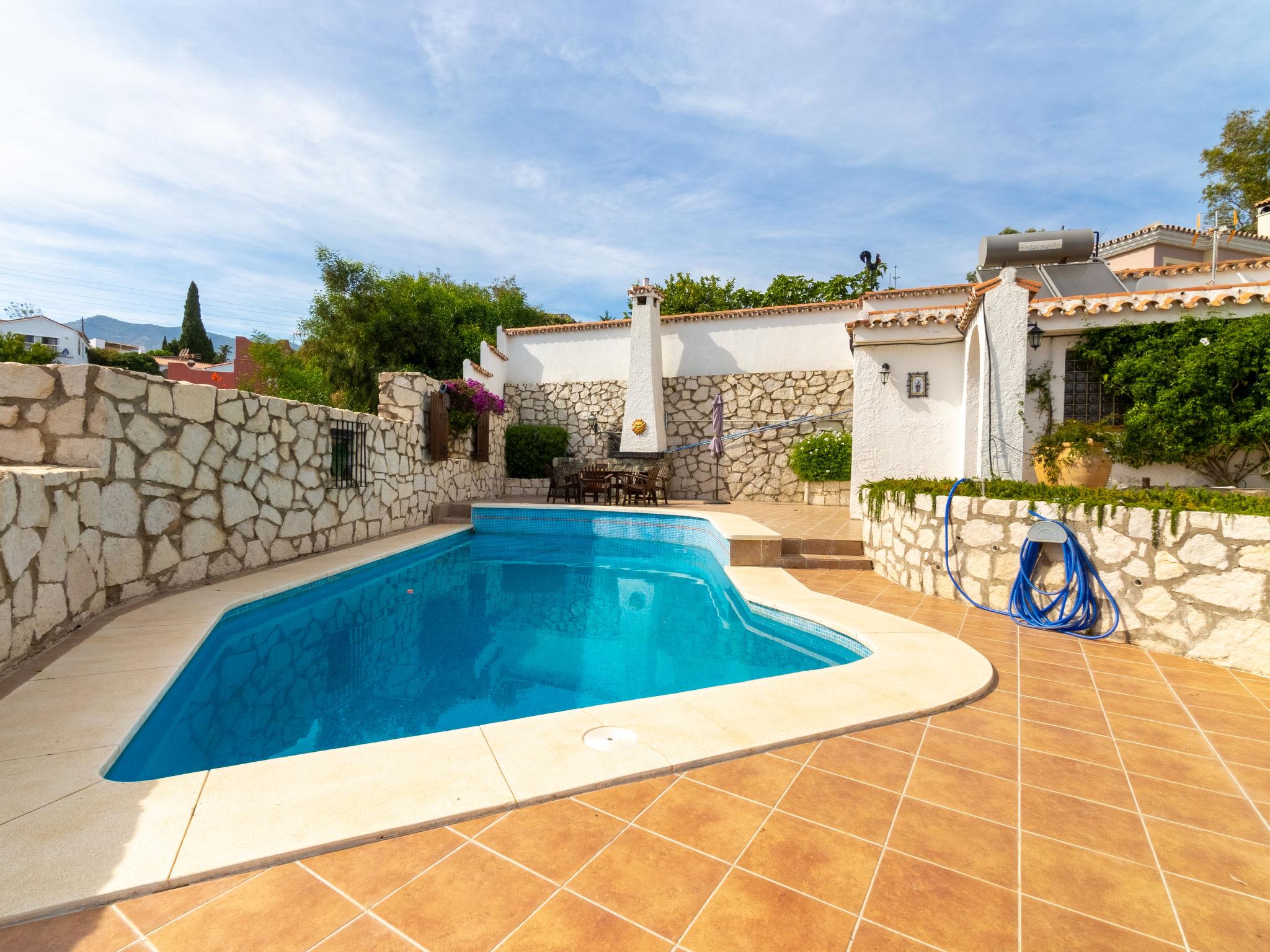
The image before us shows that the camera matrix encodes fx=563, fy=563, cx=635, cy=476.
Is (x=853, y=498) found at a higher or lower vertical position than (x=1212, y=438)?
lower

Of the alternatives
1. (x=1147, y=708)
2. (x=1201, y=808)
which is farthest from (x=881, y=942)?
(x=1147, y=708)

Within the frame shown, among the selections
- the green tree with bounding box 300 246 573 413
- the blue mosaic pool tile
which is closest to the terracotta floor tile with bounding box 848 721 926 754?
the blue mosaic pool tile

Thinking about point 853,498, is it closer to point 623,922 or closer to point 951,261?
point 623,922

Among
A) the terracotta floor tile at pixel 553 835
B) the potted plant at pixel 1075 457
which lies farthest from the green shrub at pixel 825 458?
the terracotta floor tile at pixel 553 835

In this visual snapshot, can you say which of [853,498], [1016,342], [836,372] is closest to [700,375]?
[836,372]

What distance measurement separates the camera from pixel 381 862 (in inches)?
61.2

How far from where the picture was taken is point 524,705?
315 cm

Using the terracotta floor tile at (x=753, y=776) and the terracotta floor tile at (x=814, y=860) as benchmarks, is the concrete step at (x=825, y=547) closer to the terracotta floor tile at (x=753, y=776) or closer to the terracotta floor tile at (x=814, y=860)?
the terracotta floor tile at (x=753, y=776)

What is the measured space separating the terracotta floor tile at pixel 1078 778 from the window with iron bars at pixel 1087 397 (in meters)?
7.16

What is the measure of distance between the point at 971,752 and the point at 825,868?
1058 mm

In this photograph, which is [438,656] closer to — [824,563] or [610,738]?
[610,738]

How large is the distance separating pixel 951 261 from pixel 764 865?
16.6 meters

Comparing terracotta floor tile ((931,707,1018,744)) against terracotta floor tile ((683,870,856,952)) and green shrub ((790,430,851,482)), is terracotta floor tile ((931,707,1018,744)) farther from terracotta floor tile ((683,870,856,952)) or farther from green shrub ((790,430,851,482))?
green shrub ((790,430,851,482))

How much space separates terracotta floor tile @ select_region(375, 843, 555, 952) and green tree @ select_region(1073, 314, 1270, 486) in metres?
8.95
